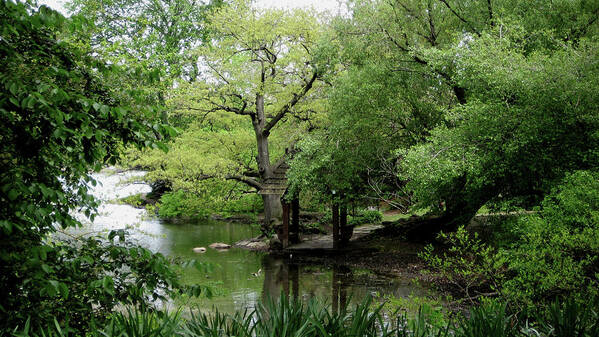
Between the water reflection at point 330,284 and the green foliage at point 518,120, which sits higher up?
the green foliage at point 518,120

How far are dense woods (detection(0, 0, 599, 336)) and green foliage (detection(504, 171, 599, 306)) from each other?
0.04 m

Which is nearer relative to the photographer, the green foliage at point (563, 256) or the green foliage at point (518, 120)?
the green foliage at point (563, 256)

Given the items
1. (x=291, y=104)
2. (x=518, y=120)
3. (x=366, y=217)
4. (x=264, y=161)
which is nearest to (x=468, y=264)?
(x=518, y=120)

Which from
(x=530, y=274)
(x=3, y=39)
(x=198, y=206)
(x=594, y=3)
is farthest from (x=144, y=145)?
(x=198, y=206)

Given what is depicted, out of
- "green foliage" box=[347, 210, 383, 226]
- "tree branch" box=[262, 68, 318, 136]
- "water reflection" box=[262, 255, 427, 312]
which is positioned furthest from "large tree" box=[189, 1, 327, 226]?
"water reflection" box=[262, 255, 427, 312]

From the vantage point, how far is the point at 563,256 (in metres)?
5.72

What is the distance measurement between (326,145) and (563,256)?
29.9 feet

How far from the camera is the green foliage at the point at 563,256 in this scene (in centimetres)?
544

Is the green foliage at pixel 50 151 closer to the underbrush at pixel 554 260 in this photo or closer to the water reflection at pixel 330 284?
the underbrush at pixel 554 260

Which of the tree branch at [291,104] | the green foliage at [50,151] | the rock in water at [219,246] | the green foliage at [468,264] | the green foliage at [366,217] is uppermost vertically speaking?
the tree branch at [291,104]

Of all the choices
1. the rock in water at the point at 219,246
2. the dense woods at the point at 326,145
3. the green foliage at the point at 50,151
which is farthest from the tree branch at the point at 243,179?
the green foliage at the point at 50,151

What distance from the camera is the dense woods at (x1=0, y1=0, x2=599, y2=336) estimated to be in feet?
10.1

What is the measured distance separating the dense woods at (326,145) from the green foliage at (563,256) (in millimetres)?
37

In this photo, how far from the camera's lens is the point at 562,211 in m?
6.85
